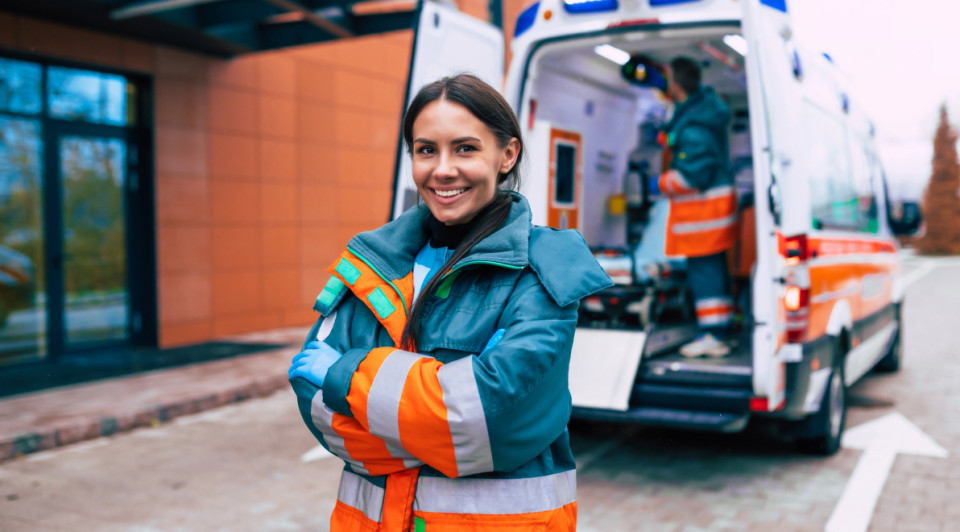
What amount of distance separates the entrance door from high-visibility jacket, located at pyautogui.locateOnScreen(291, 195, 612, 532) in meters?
7.43

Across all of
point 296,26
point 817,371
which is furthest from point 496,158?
point 296,26

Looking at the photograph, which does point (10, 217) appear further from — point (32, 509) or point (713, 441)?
point (713, 441)

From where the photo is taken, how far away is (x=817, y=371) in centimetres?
448

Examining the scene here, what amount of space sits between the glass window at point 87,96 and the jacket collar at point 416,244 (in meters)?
7.66

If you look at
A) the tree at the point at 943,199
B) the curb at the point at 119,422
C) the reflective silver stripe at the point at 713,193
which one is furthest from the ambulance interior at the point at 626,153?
the tree at the point at 943,199

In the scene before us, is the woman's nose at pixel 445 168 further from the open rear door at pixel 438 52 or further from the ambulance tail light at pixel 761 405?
the ambulance tail light at pixel 761 405

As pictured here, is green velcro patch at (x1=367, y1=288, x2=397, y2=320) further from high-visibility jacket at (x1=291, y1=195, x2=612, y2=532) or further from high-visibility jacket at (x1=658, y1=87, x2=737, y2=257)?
high-visibility jacket at (x1=658, y1=87, x2=737, y2=257)

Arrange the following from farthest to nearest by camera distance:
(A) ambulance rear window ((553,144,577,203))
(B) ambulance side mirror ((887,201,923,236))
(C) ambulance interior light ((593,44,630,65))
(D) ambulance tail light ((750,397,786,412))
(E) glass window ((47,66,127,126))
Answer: (E) glass window ((47,66,127,126))
(B) ambulance side mirror ((887,201,923,236))
(C) ambulance interior light ((593,44,630,65))
(A) ambulance rear window ((553,144,577,203))
(D) ambulance tail light ((750,397,786,412))

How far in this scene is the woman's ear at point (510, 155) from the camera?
1688mm

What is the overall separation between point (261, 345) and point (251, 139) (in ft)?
8.73

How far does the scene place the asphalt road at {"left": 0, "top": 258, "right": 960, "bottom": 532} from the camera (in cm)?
403

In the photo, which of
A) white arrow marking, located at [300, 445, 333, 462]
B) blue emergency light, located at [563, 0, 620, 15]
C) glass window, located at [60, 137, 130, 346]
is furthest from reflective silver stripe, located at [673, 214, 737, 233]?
glass window, located at [60, 137, 130, 346]

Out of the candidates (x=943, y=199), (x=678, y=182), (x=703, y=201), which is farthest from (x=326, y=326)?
(x=943, y=199)

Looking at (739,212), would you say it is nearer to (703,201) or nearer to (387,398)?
(703,201)
